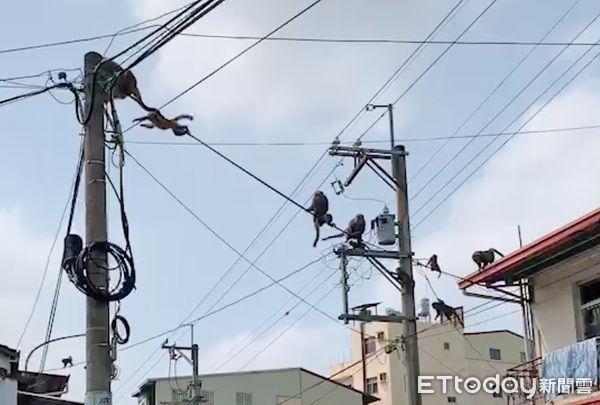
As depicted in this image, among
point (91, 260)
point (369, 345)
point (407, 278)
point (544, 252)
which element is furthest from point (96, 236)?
point (369, 345)

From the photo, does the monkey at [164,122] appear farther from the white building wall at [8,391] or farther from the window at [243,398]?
the window at [243,398]

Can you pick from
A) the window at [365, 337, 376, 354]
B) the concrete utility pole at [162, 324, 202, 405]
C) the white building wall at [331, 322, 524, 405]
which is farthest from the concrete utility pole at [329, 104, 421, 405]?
the window at [365, 337, 376, 354]

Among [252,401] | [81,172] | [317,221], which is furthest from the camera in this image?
[252,401]

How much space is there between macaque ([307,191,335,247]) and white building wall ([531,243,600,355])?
14.7 feet

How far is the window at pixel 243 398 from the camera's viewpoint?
46.1m

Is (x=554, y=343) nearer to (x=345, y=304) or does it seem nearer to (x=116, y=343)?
(x=345, y=304)

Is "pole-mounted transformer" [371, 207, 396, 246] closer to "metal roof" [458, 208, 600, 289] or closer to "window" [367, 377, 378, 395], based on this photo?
"metal roof" [458, 208, 600, 289]

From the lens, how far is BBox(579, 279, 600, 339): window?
19016mm

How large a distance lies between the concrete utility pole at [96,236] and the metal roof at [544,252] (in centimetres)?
901

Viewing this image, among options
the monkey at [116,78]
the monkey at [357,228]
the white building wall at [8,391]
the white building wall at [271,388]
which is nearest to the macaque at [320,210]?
the monkey at [357,228]

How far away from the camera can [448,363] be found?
5359cm

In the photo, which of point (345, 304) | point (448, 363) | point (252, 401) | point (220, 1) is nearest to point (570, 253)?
point (345, 304)

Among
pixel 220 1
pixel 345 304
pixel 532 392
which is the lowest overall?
pixel 532 392

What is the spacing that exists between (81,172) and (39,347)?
22.5ft
